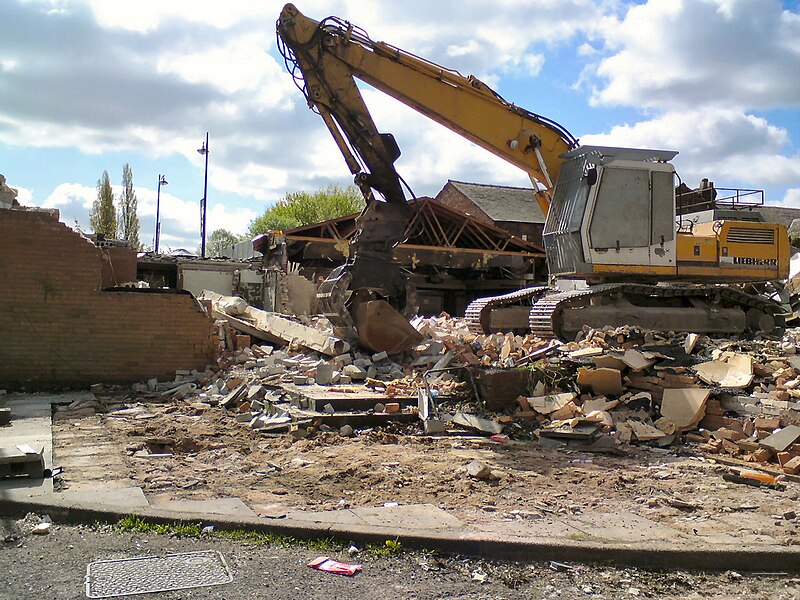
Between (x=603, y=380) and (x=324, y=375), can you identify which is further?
(x=324, y=375)

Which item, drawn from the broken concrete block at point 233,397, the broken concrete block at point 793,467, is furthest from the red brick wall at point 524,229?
the broken concrete block at point 793,467

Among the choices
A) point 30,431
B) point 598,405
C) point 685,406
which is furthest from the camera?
point 598,405

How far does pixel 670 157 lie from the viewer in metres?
11.9

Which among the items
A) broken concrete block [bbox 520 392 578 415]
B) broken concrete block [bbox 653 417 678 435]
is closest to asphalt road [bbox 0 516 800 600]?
broken concrete block [bbox 653 417 678 435]

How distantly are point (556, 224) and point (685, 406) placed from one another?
183 inches

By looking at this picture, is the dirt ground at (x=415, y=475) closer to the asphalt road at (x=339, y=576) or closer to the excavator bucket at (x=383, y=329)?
the asphalt road at (x=339, y=576)

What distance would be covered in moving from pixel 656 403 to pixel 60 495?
6.40 metres

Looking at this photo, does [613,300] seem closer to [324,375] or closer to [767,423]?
[767,423]

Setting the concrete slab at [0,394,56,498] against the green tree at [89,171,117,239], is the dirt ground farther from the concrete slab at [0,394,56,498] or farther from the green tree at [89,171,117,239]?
the green tree at [89,171,117,239]

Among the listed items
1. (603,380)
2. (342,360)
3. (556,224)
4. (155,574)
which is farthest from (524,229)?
(155,574)

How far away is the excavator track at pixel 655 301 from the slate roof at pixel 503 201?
957 inches

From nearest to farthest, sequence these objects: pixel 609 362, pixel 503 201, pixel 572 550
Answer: pixel 572 550
pixel 609 362
pixel 503 201

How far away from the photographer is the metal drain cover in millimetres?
3557

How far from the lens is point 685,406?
26.6ft
